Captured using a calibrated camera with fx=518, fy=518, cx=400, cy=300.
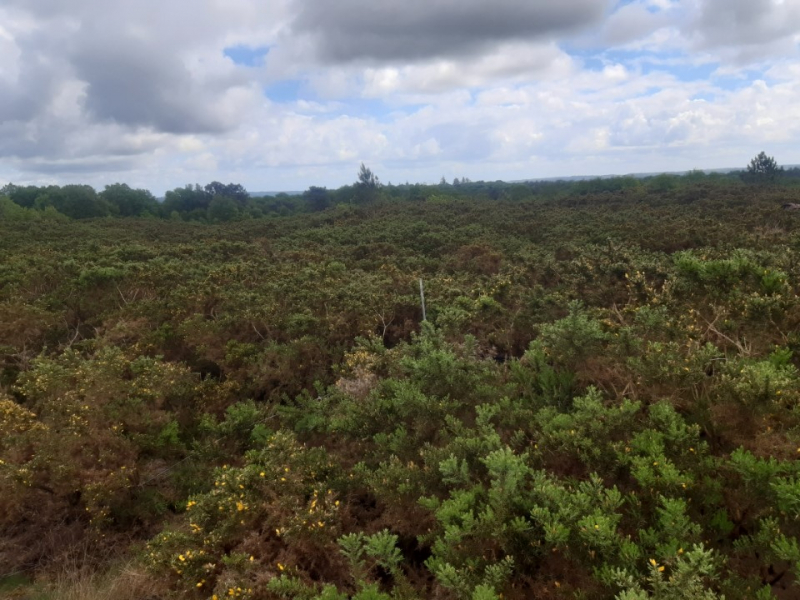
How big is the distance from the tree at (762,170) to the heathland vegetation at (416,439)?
167 ft

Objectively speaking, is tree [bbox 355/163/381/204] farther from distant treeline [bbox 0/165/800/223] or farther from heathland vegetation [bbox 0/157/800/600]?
heathland vegetation [bbox 0/157/800/600]

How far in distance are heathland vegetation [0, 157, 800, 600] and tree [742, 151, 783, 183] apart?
50.8 m

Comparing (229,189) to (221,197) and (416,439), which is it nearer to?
(221,197)

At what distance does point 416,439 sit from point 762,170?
65.7m

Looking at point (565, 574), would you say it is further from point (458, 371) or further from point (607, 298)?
point (607, 298)

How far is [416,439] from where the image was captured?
18.8 feet

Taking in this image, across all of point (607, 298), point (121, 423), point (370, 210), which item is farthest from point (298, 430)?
point (370, 210)

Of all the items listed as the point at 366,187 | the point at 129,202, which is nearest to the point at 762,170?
the point at 366,187

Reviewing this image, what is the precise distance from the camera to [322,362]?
10711mm

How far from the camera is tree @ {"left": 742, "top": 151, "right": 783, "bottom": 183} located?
2190 inches

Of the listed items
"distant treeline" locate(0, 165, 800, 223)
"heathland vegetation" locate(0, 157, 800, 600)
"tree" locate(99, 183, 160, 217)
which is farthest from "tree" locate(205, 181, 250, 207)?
"heathland vegetation" locate(0, 157, 800, 600)

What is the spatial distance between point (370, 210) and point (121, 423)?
37170mm

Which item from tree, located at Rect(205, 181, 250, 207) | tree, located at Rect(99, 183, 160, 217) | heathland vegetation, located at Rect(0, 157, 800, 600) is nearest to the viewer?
heathland vegetation, located at Rect(0, 157, 800, 600)

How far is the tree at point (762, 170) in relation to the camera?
183ft
